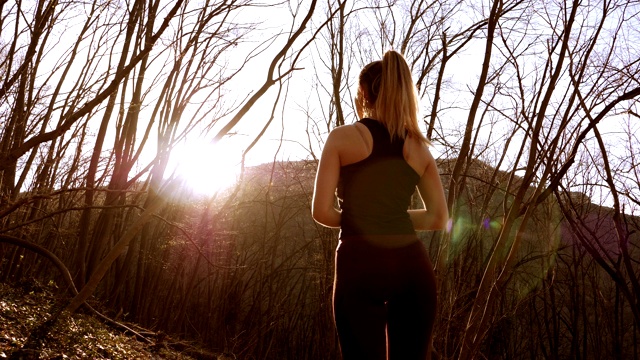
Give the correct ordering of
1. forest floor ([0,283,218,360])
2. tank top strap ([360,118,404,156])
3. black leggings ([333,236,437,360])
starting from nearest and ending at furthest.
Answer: black leggings ([333,236,437,360]), tank top strap ([360,118,404,156]), forest floor ([0,283,218,360])

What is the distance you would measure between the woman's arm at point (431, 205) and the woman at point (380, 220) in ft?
0.17

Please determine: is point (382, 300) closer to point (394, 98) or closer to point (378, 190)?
point (378, 190)

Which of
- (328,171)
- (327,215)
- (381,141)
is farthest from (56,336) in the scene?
(381,141)

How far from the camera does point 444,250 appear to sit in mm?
5621

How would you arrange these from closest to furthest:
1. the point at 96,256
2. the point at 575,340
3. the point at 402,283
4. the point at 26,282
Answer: the point at 402,283
the point at 26,282
the point at 96,256
the point at 575,340

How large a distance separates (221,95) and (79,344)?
6.65 metres

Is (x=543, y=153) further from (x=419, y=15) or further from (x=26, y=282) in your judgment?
(x=419, y=15)

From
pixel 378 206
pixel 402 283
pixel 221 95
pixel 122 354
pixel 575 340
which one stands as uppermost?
pixel 221 95

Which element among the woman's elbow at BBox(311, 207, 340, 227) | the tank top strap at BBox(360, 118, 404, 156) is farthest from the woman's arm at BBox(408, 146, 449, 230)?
the woman's elbow at BBox(311, 207, 340, 227)

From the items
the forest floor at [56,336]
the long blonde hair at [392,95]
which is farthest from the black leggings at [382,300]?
the forest floor at [56,336]

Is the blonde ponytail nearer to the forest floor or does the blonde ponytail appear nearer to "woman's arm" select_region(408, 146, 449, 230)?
"woman's arm" select_region(408, 146, 449, 230)

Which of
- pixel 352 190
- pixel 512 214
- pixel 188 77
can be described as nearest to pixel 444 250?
pixel 512 214

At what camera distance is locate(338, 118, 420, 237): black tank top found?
1778 millimetres

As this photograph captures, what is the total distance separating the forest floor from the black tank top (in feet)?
9.66
